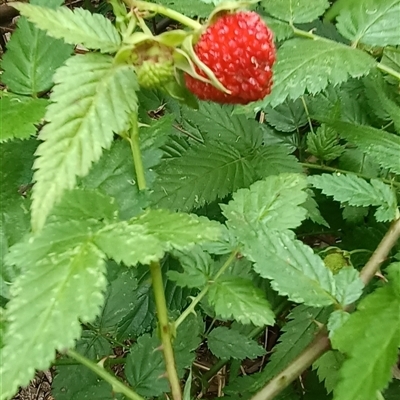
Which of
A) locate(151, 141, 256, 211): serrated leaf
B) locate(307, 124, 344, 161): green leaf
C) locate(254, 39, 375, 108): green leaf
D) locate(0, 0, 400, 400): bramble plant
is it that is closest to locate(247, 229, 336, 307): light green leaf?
locate(0, 0, 400, 400): bramble plant

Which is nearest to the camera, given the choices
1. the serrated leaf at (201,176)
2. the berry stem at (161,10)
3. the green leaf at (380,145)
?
the berry stem at (161,10)

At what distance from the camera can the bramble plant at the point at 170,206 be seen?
19.1 inches

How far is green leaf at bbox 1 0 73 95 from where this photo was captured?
0.70m

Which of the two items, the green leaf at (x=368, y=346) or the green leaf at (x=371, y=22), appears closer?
the green leaf at (x=368, y=346)

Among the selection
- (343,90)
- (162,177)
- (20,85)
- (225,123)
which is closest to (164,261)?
(162,177)

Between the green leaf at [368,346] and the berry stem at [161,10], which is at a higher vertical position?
the berry stem at [161,10]

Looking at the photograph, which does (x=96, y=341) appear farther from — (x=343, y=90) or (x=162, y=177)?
(x=343, y=90)

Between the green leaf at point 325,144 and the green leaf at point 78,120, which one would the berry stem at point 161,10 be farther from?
the green leaf at point 325,144

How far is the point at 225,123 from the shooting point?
106 cm

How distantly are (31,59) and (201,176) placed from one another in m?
Answer: 0.37

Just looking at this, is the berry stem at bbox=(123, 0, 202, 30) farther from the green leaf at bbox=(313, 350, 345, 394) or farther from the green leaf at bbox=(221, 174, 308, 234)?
the green leaf at bbox=(313, 350, 345, 394)

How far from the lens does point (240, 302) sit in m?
0.61

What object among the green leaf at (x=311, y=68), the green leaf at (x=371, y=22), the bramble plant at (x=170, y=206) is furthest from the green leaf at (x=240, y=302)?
the green leaf at (x=371, y=22)

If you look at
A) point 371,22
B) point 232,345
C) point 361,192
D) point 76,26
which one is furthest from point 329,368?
point 76,26
